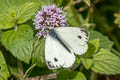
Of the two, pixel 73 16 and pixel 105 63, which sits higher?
pixel 73 16

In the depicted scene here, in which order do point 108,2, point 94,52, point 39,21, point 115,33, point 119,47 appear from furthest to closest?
point 108,2 → point 115,33 → point 119,47 → point 94,52 → point 39,21

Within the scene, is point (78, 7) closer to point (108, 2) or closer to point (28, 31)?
point (108, 2)

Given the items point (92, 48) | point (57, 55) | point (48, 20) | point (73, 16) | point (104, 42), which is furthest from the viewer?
point (73, 16)

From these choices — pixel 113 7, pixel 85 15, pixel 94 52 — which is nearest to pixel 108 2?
pixel 113 7

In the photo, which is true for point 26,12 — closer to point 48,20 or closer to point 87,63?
point 48,20

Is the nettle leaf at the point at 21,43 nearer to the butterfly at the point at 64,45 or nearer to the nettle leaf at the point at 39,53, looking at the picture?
the nettle leaf at the point at 39,53

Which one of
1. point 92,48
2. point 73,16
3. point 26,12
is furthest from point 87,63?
point 73,16
